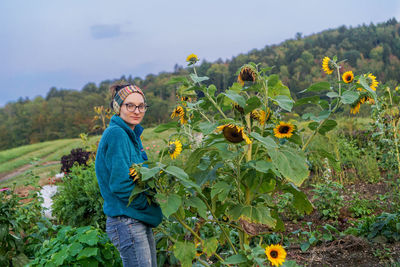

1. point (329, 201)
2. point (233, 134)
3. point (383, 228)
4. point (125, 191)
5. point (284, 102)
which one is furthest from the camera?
point (329, 201)

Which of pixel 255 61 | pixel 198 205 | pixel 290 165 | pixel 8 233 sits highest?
pixel 255 61

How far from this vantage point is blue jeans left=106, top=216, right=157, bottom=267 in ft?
5.77

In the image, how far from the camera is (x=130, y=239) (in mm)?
1762

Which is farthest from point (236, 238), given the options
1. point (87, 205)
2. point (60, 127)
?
point (60, 127)

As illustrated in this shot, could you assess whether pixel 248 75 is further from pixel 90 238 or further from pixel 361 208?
pixel 361 208

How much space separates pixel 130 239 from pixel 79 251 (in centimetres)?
74

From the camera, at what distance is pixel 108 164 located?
172 cm

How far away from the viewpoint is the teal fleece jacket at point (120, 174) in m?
1.64

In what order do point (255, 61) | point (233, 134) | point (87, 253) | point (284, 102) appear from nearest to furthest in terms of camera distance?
1. point (233, 134)
2. point (284, 102)
3. point (87, 253)
4. point (255, 61)

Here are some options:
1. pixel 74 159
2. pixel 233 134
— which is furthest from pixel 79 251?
pixel 74 159

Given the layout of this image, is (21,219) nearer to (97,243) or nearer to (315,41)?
(97,243)

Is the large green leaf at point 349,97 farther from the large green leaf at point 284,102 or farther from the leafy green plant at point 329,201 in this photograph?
the leafy green plant at point 329,201

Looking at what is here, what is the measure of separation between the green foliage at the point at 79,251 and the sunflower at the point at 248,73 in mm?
1504

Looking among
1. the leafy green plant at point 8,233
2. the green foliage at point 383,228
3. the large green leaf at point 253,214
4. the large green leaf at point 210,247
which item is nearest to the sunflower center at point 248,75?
the large green leaf at point 253,214
